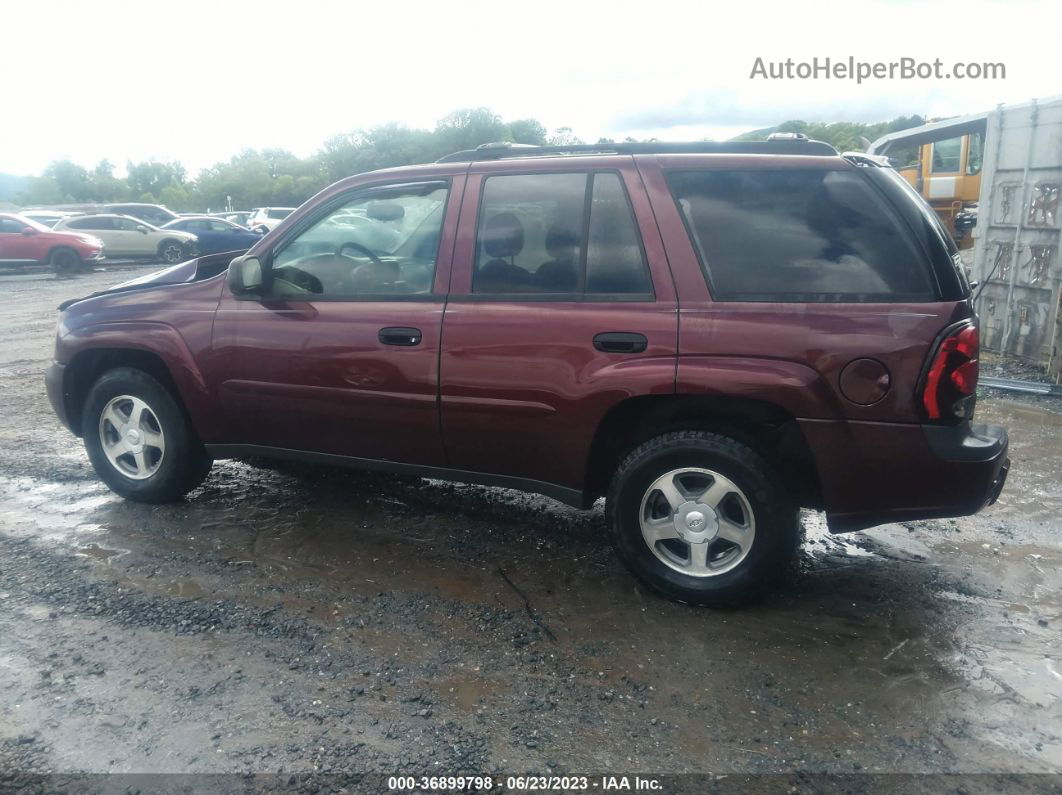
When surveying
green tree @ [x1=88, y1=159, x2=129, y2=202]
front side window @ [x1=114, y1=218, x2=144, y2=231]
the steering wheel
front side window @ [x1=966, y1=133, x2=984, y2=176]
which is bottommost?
the steering wheel

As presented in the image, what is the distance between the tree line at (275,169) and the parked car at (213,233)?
2107 centimetres

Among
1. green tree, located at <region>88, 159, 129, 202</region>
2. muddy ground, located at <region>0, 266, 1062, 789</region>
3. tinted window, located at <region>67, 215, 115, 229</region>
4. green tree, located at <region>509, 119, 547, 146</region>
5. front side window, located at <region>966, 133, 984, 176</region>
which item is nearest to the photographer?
muddy ground, located at <region>0, 266, 1062, 789</region>

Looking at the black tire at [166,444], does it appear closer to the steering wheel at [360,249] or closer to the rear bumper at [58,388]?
the rear bumper at [58,388]

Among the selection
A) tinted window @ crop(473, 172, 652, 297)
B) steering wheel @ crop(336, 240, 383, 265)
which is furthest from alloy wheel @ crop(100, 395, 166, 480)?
tinted window @ crop(473, 172, 652, 297)

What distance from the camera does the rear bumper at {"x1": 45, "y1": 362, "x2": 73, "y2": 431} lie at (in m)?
4.71

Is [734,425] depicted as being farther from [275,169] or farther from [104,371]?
[275,169]

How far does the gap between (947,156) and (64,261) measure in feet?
63.8

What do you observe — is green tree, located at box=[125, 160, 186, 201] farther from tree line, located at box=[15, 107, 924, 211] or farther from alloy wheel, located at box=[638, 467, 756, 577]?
alloy wheel, located at box=[638, 467, 756, 577]

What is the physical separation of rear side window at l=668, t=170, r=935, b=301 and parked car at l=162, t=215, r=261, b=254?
2258 centimetres

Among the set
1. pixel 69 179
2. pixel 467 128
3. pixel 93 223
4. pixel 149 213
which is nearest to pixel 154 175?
pixel 69 179

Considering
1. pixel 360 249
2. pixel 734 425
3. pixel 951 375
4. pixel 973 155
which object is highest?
pixel 973 155

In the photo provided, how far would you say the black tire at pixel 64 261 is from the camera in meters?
20.5

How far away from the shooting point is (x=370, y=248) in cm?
414

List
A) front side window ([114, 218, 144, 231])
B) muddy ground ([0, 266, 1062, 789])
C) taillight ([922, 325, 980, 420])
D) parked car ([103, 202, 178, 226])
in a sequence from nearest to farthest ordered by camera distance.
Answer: muddy ground ([0, 266, 1062, 789])
taillight ([922, 325, 980, 420])
front side window ([114, 218, 144, 231])
parked car ([103, 202, 178, 226])
